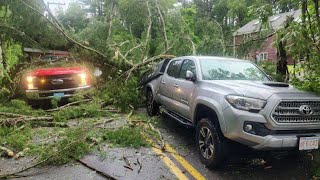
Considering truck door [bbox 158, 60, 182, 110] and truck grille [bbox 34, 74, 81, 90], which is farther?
truck grille [bbox 34, 74, 81, 90]

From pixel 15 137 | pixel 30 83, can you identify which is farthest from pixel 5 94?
pixel 15 137

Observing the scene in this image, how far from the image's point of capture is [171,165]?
16.7 ft

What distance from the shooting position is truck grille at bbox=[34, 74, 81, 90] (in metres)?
8.67

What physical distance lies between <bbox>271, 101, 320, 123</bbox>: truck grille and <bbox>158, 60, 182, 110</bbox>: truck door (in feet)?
9.44

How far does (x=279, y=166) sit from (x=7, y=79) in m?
8.87

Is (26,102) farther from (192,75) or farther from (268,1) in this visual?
(268,1)

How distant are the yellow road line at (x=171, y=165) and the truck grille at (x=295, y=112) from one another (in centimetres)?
157

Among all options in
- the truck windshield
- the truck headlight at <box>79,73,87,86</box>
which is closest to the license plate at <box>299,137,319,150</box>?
the truck windshield

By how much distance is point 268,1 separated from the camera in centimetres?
710

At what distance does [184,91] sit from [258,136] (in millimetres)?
2243

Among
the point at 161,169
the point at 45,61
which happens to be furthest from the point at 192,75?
the point at 45,61

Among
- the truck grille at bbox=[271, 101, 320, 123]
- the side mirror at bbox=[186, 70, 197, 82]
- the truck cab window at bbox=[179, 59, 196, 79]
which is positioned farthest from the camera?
→ the truck cab window at bbox=[179, 59, 196, 79]

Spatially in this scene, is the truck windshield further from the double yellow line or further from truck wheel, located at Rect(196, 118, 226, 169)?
the double yellow line

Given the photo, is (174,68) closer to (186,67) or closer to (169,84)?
(169,84)
